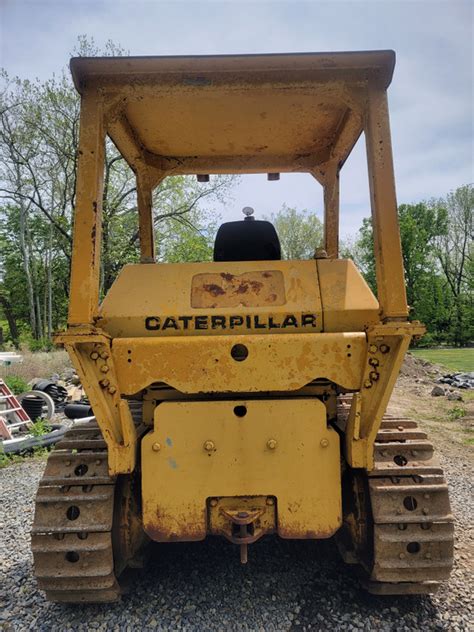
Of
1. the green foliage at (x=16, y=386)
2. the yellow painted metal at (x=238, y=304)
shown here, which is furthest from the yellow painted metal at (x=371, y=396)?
the green foliage at (x=16, y=386)

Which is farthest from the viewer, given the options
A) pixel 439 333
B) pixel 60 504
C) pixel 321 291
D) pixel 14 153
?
pixel 439 333

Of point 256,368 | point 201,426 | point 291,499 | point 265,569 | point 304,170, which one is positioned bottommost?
point 265,569

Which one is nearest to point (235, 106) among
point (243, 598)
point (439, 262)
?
point (243, 598)

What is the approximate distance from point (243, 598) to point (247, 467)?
0.92 metres

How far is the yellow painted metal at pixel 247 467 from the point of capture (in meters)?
2.68

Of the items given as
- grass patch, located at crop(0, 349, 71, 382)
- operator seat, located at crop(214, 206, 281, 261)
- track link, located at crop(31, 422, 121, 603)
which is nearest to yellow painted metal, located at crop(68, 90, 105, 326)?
track link, located at crop(31, 422, 121, 603)

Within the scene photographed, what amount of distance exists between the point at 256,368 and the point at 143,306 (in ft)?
2.68

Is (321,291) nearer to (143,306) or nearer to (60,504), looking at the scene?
(143,306)

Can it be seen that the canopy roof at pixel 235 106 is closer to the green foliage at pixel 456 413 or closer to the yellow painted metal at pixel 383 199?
the yellow painted metal at pixel 383 199


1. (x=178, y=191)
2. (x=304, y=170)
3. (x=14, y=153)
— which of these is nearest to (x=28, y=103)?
(x=14, y=153)

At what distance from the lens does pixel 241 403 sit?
8.96 ft

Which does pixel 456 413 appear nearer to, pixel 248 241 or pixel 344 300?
pixel 248 241

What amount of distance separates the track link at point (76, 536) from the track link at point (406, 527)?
152cm

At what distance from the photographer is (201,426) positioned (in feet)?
8.89
